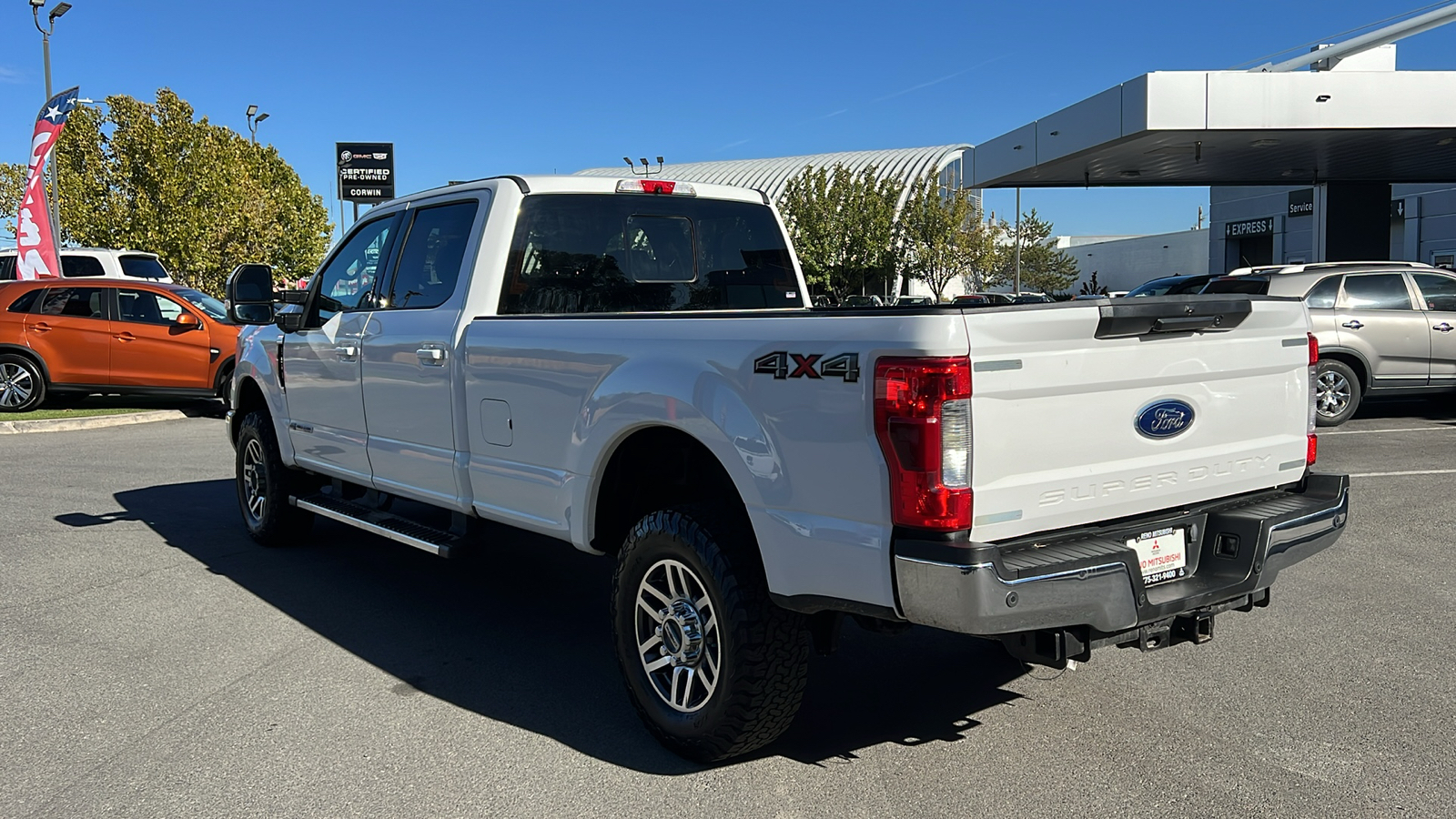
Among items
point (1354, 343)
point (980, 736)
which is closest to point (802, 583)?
point (980, 736)

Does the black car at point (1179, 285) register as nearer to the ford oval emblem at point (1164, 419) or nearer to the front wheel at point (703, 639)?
the ford oval emblem at point (1164, 419)

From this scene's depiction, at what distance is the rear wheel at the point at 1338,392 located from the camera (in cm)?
1239

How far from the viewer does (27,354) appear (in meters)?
15.0

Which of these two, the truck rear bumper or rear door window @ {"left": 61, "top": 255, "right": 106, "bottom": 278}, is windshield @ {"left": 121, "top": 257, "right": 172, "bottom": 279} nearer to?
rear door window @ {"left": 61, "top": 255, "right": 106, "bottom": 278}

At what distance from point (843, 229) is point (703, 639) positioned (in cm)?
5277

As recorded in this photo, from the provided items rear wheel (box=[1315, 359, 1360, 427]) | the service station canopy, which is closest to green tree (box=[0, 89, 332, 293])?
the service station canopy

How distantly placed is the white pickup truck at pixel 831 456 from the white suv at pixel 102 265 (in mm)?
18776

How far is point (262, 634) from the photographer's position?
5.45 meters

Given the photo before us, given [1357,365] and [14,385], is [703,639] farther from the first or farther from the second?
[14,385]

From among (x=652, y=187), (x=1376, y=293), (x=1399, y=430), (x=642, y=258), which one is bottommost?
(x=1399, y=430)

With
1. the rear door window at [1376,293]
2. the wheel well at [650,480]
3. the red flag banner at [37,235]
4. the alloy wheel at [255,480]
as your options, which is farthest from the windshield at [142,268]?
the wheel well at [650,480]

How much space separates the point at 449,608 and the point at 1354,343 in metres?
10.7

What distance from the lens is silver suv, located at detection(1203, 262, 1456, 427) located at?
12305mm

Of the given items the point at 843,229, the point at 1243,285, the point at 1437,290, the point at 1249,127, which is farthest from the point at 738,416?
the point at 843,229
